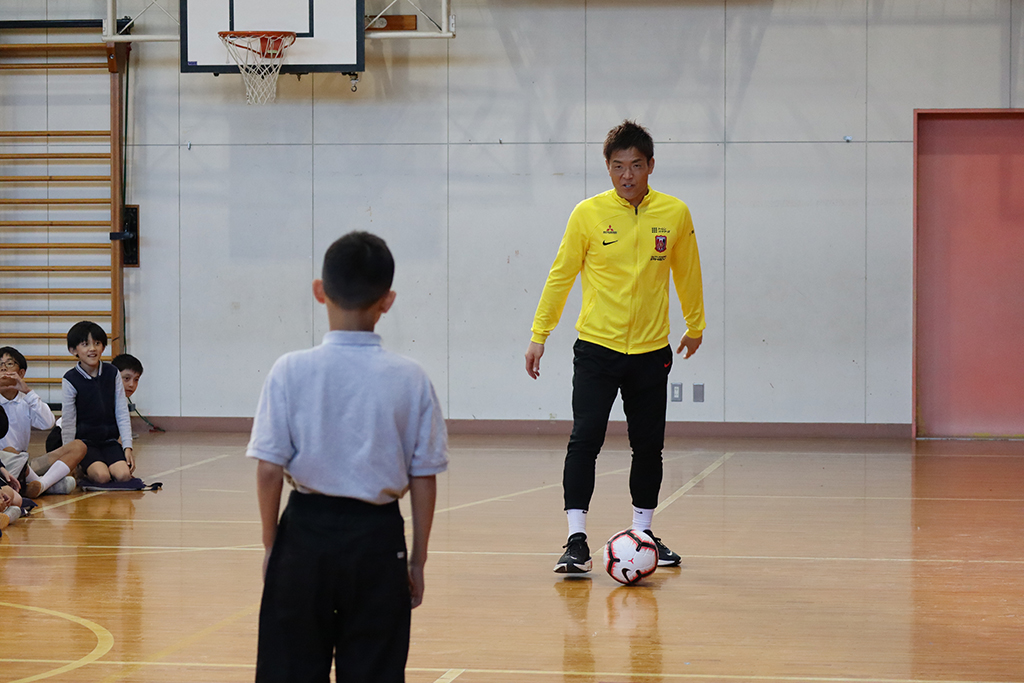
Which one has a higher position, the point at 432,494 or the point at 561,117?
the point at 561,117

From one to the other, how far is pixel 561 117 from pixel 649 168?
5.12 meters

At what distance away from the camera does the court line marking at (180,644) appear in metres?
2.80

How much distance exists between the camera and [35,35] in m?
9.23

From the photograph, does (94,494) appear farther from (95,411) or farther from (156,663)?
(156,663)

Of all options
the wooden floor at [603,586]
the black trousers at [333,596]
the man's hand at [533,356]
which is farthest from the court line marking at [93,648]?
the man's hand at [533,356]

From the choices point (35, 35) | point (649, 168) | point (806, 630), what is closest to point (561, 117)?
point (35, 35)

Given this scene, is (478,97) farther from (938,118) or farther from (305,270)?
(938,118)

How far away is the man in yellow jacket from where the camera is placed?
Answer: 391cm

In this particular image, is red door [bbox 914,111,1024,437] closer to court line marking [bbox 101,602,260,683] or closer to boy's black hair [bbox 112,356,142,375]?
boy's black hair [bbox 112,356,142,375]

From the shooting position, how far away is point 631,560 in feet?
12.4

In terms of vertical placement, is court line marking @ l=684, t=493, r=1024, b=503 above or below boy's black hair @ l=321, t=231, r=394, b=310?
below

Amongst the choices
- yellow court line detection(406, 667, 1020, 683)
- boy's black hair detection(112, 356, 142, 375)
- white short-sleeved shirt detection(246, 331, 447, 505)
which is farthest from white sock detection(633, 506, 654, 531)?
boy's black hair detection(112, 356, 142, 375)

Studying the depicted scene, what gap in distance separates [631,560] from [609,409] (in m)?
0.54

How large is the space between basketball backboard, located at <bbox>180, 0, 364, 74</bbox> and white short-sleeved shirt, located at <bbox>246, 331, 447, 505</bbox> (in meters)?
6.93
